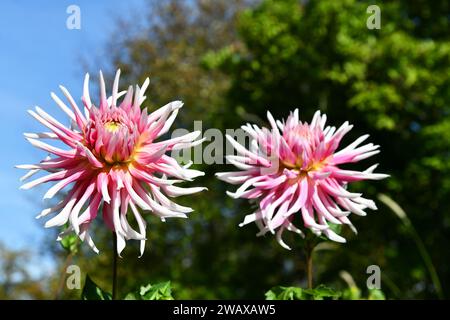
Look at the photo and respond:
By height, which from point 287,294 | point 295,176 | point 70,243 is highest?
point 295,176

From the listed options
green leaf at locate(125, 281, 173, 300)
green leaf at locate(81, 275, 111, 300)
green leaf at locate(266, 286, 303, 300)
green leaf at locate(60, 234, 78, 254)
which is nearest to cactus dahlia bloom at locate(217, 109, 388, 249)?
green leaf at locate(266, 286, 303, 300)

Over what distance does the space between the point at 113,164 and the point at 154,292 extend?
0.40 m

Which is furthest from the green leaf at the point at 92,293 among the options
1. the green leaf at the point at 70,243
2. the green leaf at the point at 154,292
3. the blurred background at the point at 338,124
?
the blurred background at the point at 338,124

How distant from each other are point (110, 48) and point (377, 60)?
7.74 m

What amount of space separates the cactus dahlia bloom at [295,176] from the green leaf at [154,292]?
0.32 meters

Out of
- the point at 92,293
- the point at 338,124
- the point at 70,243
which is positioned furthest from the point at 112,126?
the point at 338,124

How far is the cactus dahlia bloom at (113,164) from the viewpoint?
1562 mm

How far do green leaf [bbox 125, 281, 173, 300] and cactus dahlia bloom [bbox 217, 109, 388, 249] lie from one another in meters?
0.32

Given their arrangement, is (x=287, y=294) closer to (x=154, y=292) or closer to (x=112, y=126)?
(x=154, y=292)

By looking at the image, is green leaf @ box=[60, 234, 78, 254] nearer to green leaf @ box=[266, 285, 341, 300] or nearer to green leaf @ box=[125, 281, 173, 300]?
green leaf @ box=[125, 281, 173, 300]

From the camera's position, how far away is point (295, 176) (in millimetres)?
1779

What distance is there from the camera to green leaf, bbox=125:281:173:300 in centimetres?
175

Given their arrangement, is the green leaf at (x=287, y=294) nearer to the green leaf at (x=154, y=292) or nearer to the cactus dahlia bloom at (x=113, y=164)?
the green leaf at (x=154, y=292)
